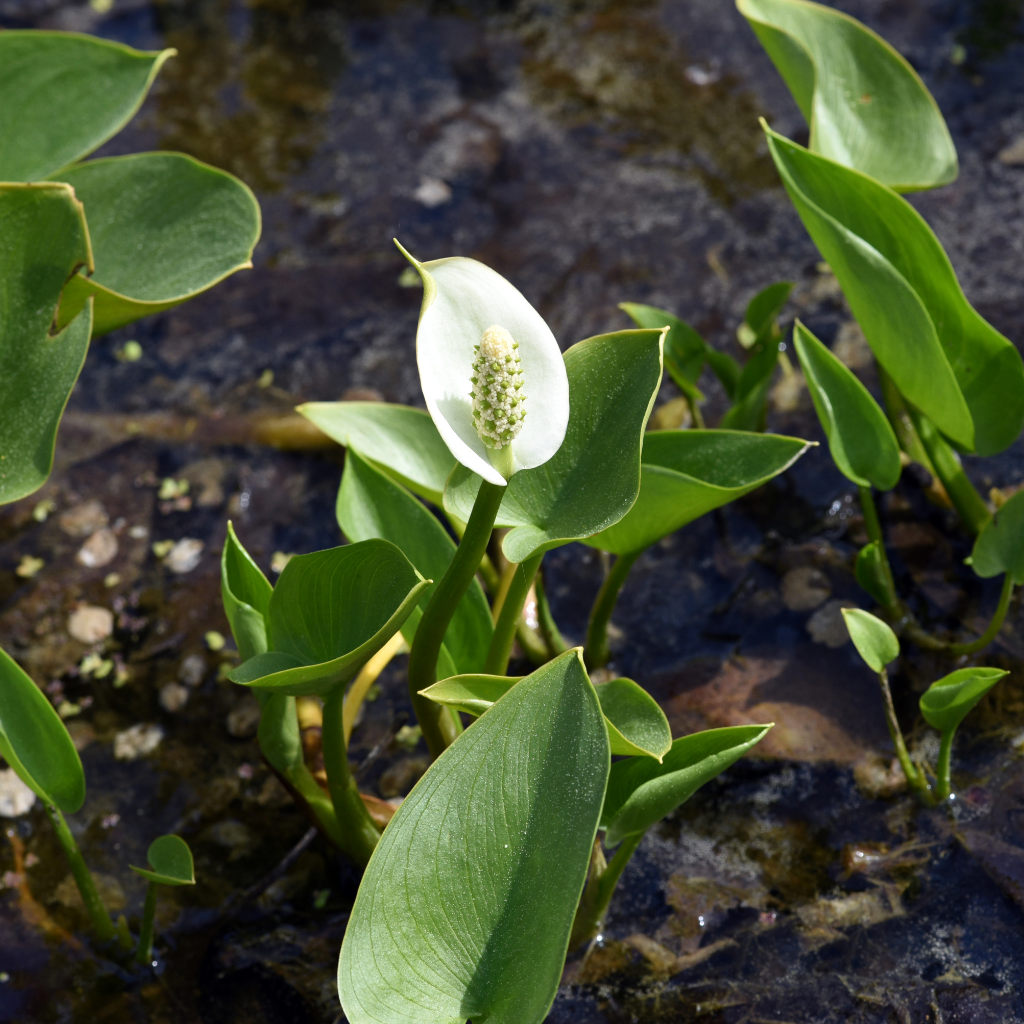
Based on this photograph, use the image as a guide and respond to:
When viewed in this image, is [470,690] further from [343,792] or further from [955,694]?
[955,694]

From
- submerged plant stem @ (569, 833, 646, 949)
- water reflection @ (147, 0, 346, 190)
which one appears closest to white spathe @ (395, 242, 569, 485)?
submerged plant stem @ (569, 833, 646, 949)

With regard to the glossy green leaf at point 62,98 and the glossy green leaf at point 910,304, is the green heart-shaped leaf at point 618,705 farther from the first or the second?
the glossy green leaf at point 62,98

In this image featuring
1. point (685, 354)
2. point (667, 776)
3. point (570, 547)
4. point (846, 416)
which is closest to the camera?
point (667, 776)

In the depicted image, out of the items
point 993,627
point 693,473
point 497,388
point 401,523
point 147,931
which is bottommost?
point 147,931

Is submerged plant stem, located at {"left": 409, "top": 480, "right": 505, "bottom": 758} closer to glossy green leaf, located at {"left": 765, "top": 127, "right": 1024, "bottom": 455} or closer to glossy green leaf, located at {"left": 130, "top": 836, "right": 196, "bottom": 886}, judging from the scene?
glossy green leaf, located at {"left": 130, "top": 836, "right": 196, "bottom": 886}

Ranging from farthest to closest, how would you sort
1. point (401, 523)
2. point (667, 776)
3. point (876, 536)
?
point (876, 536)
point (401, 523)
point (667, 776)

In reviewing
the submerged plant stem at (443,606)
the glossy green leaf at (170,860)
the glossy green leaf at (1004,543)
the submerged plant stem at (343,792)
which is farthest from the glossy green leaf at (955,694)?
the glossy green leaf at (170,860)

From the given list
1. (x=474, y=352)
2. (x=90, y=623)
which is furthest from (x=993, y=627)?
(x=90, y=623)
